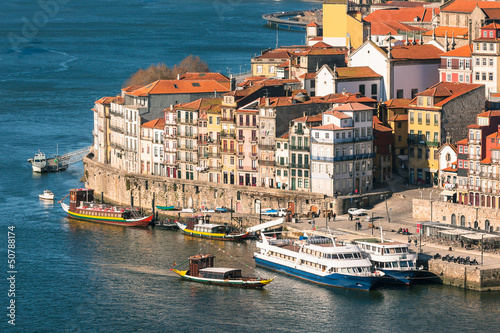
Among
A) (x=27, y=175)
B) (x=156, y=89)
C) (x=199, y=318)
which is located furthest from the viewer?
(x=27, y=175)

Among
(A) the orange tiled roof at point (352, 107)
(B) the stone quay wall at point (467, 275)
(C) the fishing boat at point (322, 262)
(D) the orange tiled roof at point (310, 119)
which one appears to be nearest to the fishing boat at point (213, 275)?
(C) the fishing boat at point (322, 262)

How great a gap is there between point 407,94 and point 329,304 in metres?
54.0

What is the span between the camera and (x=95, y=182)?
504 feet

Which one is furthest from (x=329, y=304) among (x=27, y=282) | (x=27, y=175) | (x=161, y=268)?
(x=27, y=175)

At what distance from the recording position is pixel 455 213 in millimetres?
120562

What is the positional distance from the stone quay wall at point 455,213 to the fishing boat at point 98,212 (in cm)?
2975

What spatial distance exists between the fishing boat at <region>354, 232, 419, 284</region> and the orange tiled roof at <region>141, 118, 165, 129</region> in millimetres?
43497

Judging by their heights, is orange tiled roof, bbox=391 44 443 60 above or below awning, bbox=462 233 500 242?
above

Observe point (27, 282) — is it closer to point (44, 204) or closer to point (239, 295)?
point (239, 295)

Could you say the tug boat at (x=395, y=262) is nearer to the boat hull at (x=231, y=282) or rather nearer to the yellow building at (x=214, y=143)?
the boat hull at (x=231, y=282)

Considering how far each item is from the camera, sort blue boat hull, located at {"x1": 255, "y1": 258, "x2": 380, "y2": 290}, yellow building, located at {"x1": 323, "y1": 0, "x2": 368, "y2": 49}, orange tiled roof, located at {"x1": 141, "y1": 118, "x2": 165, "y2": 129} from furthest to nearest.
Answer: yellow building, located at {"x1": 323, "y1": 0, "x2": 368, "y2": 49}, orange tiled roof, located at {"x1": 141, "y1": 118, "x2": 165, "y2": 129}, blue boat hull, located at {"x1": 255, "y1": 258, "x2": 380, "y2": 290}

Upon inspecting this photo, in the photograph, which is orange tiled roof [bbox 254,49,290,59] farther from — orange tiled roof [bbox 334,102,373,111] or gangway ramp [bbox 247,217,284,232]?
gangway ramp [bbox 247,217,284,232]

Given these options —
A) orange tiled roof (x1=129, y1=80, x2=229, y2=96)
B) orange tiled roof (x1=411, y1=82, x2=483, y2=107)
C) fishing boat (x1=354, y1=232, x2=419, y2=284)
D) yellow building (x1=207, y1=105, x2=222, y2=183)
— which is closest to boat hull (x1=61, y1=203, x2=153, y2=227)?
yellow building (x1=207, y1=105, x2=222, y2=183)

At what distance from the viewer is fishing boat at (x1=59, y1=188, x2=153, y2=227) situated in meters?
136
